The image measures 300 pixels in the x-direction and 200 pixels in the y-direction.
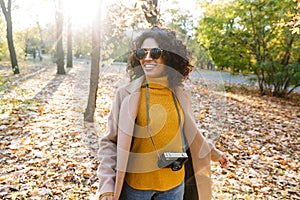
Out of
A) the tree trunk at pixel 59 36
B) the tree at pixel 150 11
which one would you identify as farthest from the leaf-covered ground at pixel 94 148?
the tree trunk at pixel 59 36

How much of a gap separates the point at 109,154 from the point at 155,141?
28cm

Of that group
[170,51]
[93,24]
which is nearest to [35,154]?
[93,24]

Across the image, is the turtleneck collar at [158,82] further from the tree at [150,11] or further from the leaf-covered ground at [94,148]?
the tree at [150,11]

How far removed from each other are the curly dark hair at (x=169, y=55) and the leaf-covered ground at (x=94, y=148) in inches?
5.1

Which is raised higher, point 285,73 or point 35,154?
point 285,73

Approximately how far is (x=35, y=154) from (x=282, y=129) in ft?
19.1

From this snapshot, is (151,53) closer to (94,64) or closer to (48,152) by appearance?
(48,152)

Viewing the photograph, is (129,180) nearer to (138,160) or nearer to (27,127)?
(138,160)

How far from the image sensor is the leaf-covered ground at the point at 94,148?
2059mm

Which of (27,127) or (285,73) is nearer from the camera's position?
(27,127)

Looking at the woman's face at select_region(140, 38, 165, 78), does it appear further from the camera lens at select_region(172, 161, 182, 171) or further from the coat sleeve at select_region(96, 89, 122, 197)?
the camera lens at select_region(172, 161, 182, 171)

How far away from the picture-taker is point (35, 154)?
415cm

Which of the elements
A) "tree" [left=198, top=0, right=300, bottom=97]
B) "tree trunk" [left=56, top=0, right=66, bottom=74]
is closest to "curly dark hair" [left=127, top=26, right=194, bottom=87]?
"tree" [left=198, top=0, right=300, bottom=97]

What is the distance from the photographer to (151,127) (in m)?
1.49
